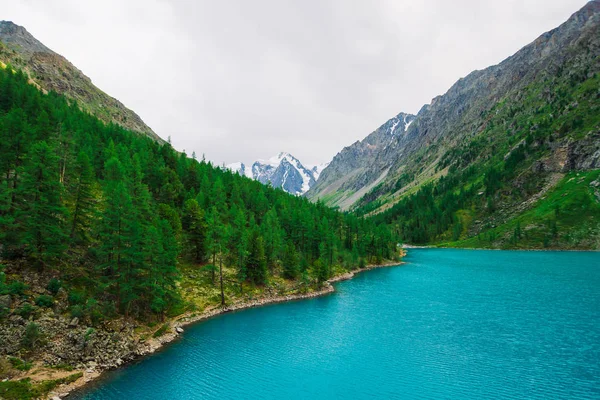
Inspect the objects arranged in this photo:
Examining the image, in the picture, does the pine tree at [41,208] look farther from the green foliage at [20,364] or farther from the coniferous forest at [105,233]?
the green foliage at [20,364]

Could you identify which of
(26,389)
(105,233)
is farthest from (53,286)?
(26,389)

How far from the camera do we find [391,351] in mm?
51062

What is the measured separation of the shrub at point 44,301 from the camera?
138ft

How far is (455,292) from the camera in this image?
9112 cm

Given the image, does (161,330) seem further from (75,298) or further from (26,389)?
(26,389)

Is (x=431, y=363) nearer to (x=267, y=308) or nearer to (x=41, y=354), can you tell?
(x=267, y=308)

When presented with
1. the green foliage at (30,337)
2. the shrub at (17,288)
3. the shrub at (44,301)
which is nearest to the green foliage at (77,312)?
the shrub at (44,301)

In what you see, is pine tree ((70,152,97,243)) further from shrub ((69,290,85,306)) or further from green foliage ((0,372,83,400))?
green foliage ((0,372,83,400))

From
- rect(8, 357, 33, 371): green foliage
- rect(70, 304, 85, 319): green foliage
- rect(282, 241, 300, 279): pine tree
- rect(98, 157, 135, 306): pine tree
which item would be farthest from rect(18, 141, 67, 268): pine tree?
rect(282, 241, 300, 279): pine tree

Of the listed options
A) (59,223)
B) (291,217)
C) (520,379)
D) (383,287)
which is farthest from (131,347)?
(291,217)

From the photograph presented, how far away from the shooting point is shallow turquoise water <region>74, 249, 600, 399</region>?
38.5 meters

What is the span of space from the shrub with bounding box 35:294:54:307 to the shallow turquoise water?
498 inches

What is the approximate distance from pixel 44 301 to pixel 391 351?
47829 mm

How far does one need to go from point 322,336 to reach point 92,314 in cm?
3546
